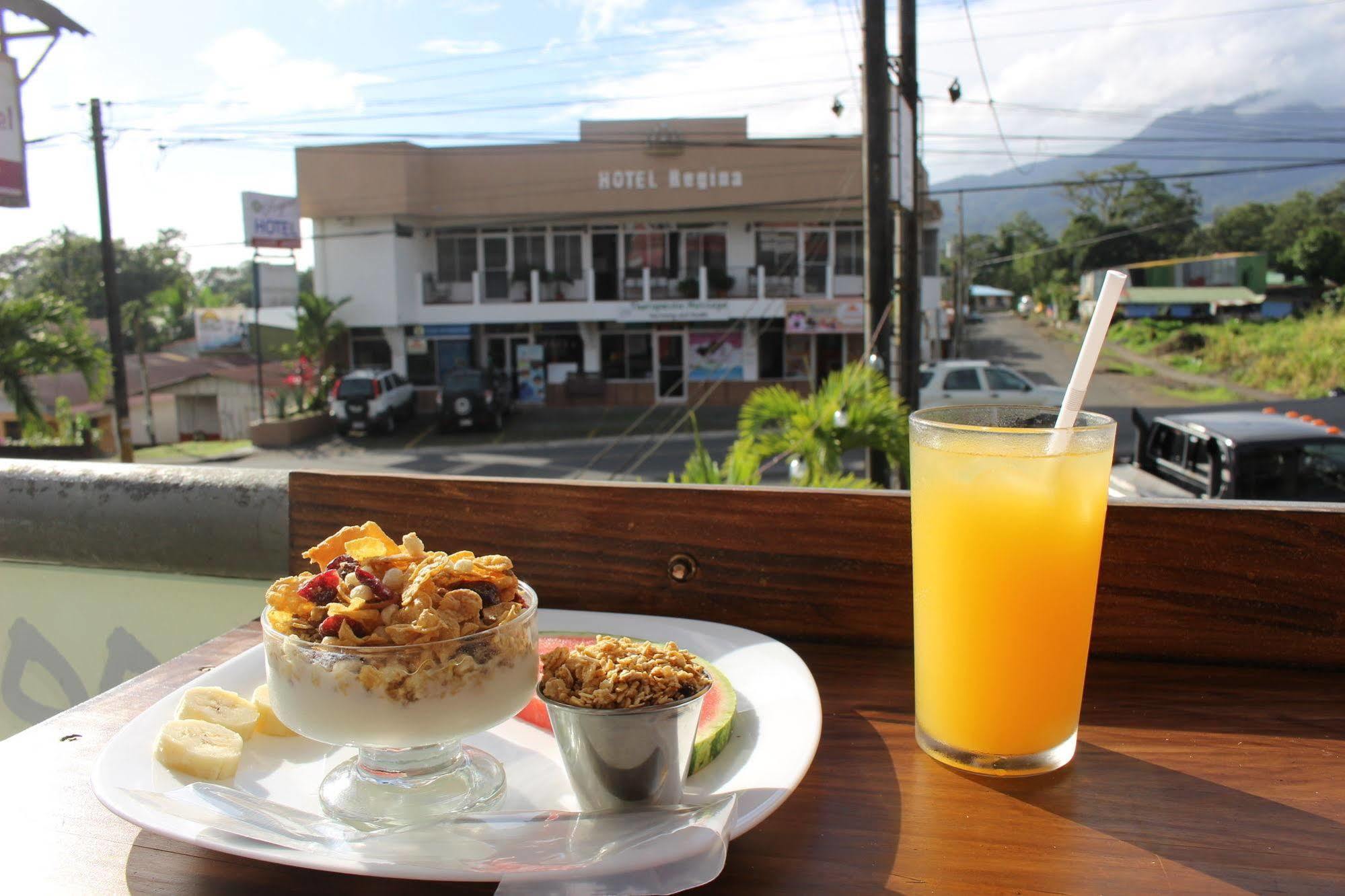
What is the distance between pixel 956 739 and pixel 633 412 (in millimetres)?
22987

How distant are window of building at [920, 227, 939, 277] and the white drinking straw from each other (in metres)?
23.9

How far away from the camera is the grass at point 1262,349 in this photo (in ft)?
84.2

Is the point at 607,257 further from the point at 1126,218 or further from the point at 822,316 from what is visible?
the point at 1126,218

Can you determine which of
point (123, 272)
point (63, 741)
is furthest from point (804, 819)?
point (123, 272)

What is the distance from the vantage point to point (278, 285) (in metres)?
24.0

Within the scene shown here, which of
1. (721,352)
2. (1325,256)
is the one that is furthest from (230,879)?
(1325,256)

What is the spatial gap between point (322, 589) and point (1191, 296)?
46.5m

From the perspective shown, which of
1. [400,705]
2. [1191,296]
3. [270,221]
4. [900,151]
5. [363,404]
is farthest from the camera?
[1191,296]

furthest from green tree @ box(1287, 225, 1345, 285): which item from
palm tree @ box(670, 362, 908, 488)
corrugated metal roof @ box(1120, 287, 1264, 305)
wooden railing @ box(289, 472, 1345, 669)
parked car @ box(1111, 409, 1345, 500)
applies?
wooden railing @ box(289, 472, 1345, 669)

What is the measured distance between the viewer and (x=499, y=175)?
23.0 m

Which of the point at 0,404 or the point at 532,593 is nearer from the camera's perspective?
the point at 532,593

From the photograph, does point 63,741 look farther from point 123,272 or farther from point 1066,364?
point 123,272

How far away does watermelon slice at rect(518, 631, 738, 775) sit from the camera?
841 millimetres

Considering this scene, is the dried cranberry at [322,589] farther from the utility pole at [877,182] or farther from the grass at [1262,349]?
the grass at [1262,349]
